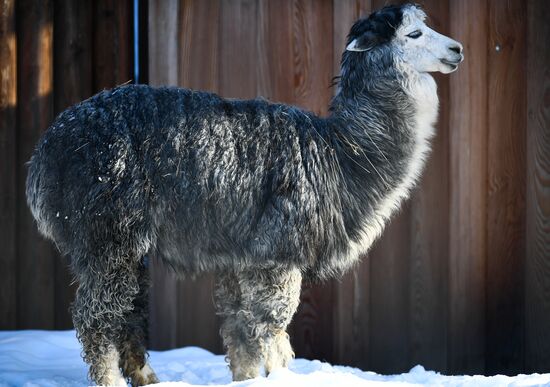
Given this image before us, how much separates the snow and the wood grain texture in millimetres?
191

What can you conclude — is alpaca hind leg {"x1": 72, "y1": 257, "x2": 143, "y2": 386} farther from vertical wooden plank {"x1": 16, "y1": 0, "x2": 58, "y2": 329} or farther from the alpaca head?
the alpaca head

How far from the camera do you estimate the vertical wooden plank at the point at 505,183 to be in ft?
20.4

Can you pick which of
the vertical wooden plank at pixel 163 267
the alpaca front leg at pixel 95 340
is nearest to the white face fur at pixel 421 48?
the vertical wooden plank at pixel 163 267

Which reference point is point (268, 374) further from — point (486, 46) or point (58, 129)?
point (486, 46)

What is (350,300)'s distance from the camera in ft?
20.7

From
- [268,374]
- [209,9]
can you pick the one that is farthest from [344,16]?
[268,374]

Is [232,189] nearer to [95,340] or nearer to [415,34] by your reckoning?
[95,340]

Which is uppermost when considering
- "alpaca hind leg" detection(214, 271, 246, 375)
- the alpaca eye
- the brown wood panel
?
the alpaca eye

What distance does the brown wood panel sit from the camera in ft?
20.4

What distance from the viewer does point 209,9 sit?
21.0 ft

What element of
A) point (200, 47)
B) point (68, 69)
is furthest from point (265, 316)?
point (68, 69)

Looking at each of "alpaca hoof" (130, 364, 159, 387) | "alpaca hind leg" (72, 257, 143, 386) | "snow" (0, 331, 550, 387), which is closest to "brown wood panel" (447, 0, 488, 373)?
"snow" (0, 331, 550, 387)

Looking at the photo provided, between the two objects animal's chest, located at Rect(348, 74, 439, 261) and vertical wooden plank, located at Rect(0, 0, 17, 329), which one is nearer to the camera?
animal's chest, located at Rect(348, 74, 439, 261)

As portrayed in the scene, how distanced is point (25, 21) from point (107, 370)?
2883 millimetres
